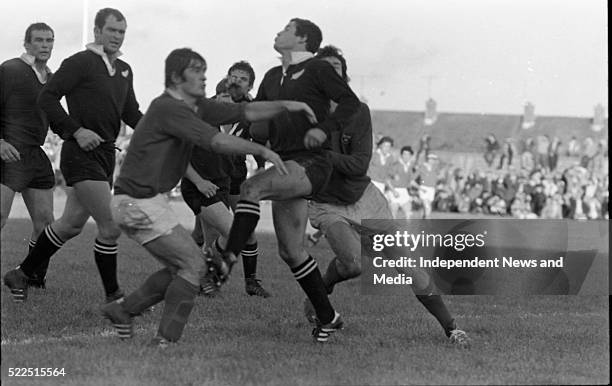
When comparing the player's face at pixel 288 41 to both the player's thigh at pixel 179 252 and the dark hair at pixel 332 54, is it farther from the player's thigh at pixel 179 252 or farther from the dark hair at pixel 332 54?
the player's thigh at pixel 179 252

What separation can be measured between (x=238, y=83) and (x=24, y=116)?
5.15ft

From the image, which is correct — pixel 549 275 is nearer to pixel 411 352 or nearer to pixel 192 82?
pixel 411 352

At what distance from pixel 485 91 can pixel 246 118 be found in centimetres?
768

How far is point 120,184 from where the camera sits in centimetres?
540

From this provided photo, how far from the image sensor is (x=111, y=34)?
651 centimetres

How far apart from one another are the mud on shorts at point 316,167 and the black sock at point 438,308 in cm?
90

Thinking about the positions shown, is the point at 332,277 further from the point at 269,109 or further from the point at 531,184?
the point at 531,184

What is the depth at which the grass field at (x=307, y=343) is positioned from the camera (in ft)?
16.6

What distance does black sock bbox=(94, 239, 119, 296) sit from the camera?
22.1 feet

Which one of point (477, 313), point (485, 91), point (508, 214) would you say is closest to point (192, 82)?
point (477, 313)

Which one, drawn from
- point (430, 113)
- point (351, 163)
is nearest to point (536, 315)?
point (351, 163)

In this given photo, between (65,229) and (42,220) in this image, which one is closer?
(65,229)

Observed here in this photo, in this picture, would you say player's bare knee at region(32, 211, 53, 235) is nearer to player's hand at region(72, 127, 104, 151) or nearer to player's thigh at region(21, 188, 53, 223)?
player's thigh at region(21, 188, 53, 223)

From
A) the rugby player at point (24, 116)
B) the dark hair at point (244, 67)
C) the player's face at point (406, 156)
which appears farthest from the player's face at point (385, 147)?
the rugby player at point (24, 116)
